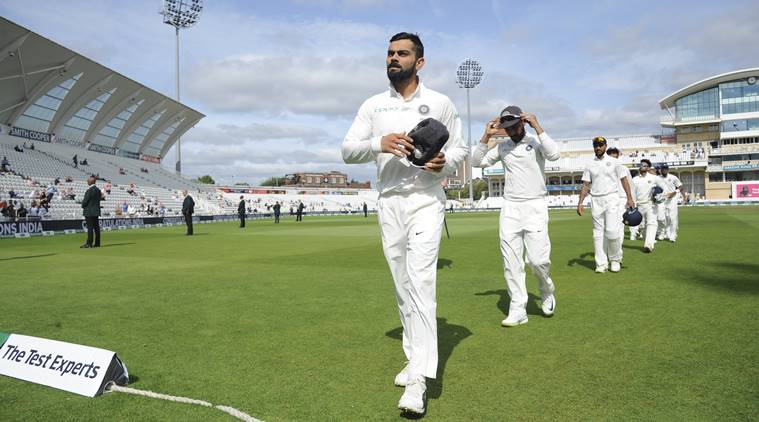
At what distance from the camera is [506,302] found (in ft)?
21.1

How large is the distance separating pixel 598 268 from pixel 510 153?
13.6 ft

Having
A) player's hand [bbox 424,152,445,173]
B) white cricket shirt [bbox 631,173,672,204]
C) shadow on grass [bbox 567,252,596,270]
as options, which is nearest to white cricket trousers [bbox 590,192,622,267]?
shadow on grass [bbox 567,252,596,270]

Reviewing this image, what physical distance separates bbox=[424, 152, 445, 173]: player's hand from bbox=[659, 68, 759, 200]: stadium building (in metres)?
101

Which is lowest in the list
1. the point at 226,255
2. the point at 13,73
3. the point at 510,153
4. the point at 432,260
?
the point at 226,255

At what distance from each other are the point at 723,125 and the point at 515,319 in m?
109

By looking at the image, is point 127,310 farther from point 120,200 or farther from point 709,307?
point 120,200

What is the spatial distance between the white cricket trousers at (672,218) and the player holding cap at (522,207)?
10737mm

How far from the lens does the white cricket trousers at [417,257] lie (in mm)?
3295

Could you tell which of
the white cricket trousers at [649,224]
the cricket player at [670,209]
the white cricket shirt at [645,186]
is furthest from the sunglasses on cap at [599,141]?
the cricket player at [670,209]

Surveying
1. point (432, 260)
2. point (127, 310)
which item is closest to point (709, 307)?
point (432, 260)

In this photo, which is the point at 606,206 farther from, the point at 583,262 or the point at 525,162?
the point at 525,162

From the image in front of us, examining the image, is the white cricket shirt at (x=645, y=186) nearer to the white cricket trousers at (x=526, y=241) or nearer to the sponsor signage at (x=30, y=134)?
the white cricket trousers at (x=526, y=241)

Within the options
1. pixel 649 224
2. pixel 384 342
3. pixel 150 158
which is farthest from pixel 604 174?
pixel 150 158

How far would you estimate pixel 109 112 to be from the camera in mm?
55500
